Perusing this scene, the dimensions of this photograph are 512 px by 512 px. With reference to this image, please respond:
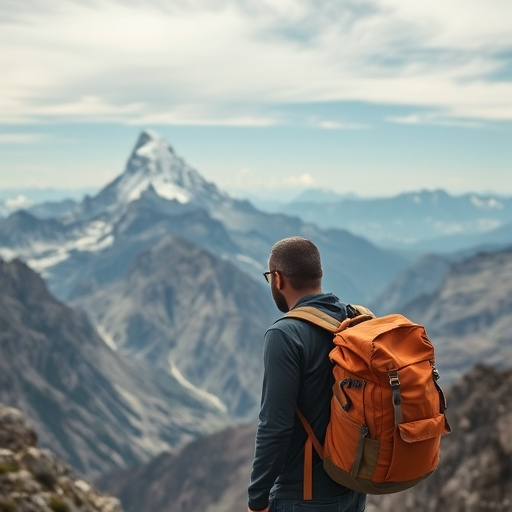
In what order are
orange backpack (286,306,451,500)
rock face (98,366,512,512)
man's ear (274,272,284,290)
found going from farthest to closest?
rock face (98,366,512,512) < man's ear (274,272,284,290) < orange backpack (286,306,451,500)

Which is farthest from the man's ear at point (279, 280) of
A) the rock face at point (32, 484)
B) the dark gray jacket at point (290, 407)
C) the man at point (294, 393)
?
the rock face at point (32, 484)

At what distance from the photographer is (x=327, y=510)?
10.3 m

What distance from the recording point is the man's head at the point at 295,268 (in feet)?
34.6

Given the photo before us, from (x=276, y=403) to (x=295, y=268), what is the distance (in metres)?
1.98

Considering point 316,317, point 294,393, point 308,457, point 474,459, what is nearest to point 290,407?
point 294,393

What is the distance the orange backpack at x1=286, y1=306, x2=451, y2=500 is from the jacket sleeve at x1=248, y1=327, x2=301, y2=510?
568mm

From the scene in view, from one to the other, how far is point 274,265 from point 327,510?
3561 mm

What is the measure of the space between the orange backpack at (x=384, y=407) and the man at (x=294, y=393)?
36cm

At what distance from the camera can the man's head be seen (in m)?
10.5

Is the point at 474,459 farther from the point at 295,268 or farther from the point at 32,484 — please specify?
the point at 295,268

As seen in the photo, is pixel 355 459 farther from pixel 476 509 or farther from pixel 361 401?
pixel 476 509

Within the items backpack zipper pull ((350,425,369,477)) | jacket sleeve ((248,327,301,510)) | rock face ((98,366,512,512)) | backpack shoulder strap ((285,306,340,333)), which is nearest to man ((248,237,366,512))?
jacket sleeve ((248,327,301,510))

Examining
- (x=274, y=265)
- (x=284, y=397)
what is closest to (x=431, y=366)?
(x=284, y=397)

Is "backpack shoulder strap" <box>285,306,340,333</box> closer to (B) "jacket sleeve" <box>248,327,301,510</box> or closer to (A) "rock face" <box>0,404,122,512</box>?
(B) "jacket sleeve" <box>248,327,301,510</box>
